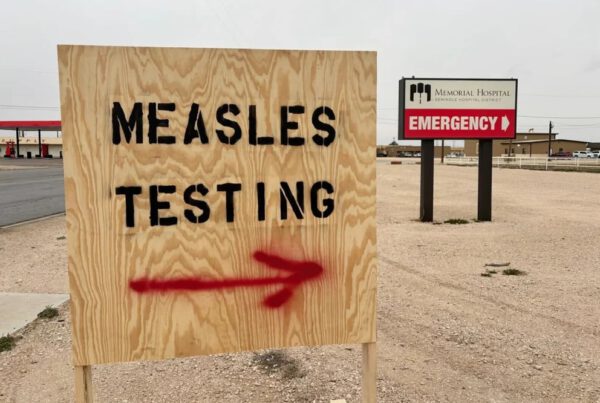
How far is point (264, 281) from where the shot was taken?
2375 mm

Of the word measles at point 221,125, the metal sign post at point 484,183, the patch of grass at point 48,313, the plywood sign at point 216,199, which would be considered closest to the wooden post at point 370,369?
the plywood sign at point 216,199

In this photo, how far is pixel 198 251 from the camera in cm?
231

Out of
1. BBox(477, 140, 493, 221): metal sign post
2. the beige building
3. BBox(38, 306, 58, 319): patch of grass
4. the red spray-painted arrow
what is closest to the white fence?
BBox(477, 140, 493, 221): metal sign post

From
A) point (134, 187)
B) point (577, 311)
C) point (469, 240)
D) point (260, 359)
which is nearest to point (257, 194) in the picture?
point (134, 187)

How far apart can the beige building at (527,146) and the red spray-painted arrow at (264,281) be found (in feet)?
308

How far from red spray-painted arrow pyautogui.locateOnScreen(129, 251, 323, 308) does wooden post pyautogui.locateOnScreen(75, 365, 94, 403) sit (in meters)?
0.46

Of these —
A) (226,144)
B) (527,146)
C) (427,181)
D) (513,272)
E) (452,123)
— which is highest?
(527,146)

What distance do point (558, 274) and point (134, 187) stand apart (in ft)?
19.6

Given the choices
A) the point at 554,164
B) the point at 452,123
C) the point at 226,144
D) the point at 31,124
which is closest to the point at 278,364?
the point at 226,144

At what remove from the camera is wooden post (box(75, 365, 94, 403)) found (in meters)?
2.29

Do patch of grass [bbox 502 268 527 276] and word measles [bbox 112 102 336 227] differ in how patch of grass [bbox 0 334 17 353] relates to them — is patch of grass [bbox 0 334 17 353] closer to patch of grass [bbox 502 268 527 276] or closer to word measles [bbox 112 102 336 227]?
word measles [bbox 112 102 336 227]

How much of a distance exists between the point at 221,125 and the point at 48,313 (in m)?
3.54

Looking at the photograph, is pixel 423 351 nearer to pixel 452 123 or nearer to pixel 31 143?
pixel 452 123

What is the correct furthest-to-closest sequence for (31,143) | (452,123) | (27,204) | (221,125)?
(31,143) → (27,204) → (452,123) → (221,125)
